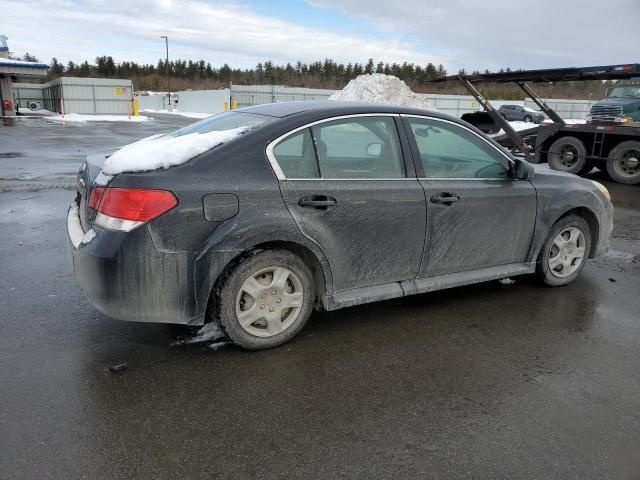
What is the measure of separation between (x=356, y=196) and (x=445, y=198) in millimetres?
772

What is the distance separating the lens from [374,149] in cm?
371

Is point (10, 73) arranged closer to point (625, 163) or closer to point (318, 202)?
point (625, 163)

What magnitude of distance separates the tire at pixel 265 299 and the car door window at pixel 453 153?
4.27 ft

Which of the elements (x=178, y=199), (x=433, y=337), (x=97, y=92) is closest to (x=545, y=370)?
(x=433, y=337)

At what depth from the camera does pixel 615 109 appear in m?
13.2

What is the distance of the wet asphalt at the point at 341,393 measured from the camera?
Result: 94.0 inches

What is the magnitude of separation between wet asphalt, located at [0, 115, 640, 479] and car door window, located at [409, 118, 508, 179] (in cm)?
113

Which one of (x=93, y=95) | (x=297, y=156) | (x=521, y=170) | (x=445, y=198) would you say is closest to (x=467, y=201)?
(x=445, y=198)

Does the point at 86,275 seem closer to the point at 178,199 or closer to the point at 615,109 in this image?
the point at 178,199

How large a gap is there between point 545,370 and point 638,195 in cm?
886

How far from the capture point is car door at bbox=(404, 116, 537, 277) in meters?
3.84

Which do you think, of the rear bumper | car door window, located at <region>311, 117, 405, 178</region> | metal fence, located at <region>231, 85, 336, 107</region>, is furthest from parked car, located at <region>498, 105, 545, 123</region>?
the rear bumper

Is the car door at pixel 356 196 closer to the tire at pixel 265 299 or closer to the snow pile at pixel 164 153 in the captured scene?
the tire at pixel 265 299

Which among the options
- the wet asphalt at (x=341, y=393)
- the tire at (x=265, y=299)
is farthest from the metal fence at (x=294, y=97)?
the tire at (x=265, y=299)
